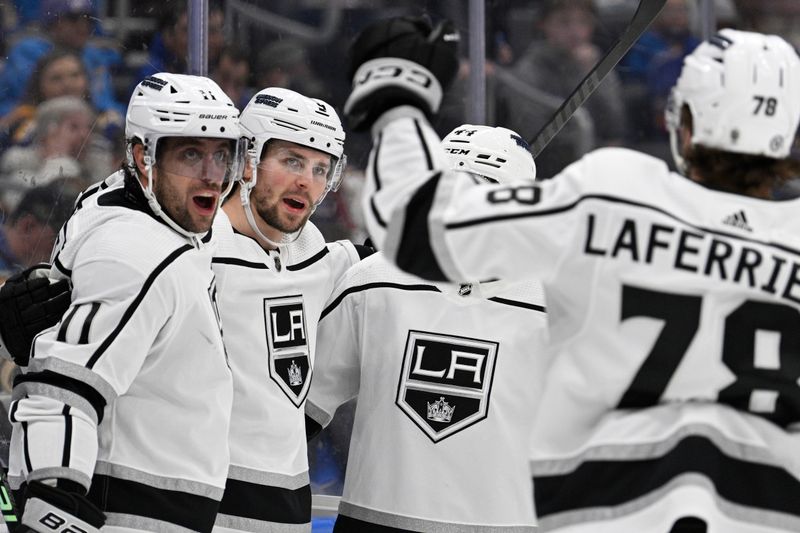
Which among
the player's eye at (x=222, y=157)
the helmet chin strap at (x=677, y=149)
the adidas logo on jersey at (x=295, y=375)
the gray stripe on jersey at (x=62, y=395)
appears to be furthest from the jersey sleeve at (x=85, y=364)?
the helmet chin strap at (x=677, y=149)

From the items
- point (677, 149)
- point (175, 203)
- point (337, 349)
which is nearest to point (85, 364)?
point (175, 203)

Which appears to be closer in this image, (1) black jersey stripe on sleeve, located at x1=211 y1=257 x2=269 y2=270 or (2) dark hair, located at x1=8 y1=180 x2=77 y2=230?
(1) black jersey stripe on sleeve, located at x1=211 y1=257 x2=269 y2=270

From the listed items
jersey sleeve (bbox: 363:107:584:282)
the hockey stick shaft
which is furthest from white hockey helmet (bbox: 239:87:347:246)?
the hockey stick shaft

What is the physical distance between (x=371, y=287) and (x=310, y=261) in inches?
5.3

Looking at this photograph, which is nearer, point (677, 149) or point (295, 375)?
point (677, 149)

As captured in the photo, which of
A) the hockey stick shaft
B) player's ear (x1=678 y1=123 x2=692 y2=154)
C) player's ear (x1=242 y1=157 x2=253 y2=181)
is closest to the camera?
player's ear (x1=678 y1=123 x2=692 y2=154)

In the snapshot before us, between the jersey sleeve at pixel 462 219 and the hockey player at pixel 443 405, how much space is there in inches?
34.0

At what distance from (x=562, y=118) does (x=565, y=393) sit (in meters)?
2.45

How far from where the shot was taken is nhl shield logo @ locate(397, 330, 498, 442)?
97.4 inches

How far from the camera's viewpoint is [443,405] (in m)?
2.47

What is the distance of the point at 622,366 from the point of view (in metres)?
1.58

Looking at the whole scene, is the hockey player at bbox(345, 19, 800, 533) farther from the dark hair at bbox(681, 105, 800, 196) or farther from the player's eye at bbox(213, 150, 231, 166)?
the player's eye at bbox(213, 150, 231, 166)

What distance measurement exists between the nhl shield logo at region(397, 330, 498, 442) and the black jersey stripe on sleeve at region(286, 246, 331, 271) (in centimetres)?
24

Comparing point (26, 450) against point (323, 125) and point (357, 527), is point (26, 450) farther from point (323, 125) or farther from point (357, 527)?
point (323, 125)
